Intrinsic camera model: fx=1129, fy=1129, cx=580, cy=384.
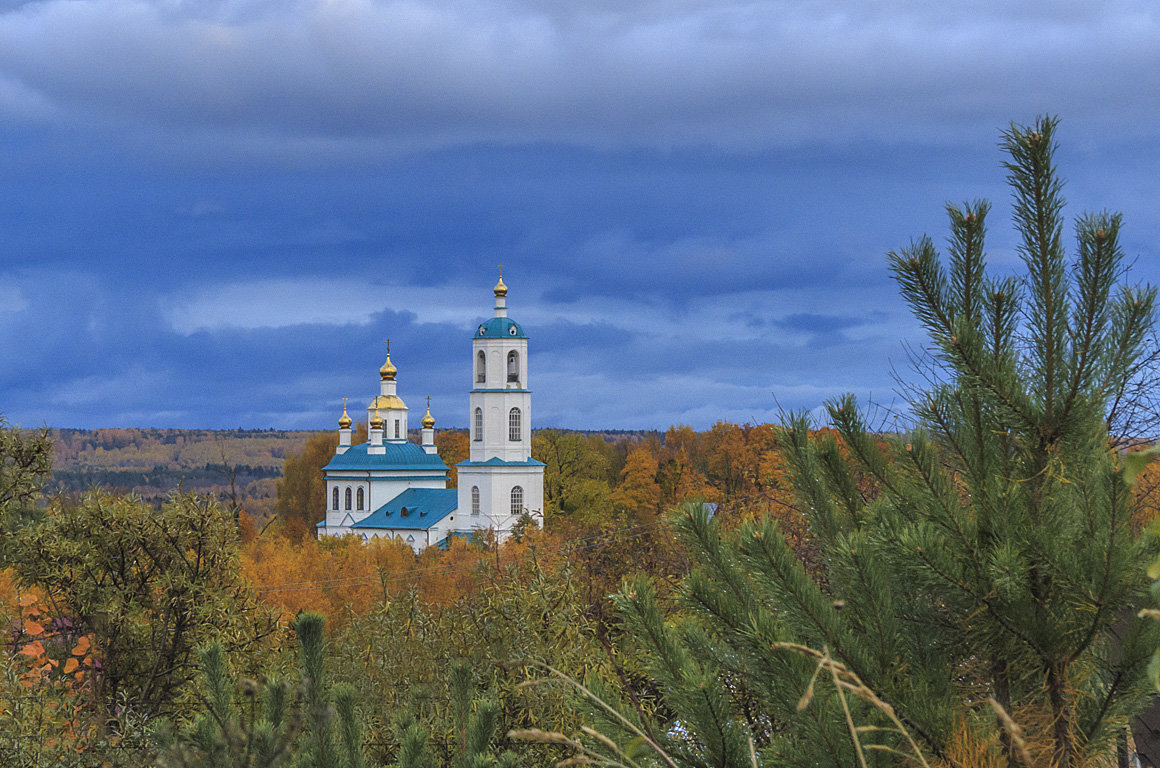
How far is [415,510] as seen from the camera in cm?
7144

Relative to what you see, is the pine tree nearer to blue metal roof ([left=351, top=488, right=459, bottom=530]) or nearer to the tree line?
the tree line

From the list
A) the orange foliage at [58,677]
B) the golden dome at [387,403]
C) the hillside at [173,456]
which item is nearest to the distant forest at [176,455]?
the hillside at [173,456]

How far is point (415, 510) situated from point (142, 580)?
61831 mm

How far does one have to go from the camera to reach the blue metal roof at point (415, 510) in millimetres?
69425

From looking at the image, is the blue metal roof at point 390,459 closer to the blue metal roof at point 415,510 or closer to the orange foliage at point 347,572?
the blue metal roof at point 415,510

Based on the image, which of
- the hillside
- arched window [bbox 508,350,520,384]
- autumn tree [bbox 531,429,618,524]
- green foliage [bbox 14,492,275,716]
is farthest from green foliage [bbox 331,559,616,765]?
the hillside

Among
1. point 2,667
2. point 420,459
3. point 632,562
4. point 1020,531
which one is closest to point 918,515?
point 1020,531

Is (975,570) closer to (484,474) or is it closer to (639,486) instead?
(484,474)

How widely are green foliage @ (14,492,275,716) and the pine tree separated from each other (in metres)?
7.03

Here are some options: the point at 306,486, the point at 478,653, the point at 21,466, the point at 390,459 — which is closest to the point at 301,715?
the point at 478,653

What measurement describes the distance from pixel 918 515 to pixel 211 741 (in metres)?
2.87

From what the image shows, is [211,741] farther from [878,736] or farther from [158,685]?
[158,685]

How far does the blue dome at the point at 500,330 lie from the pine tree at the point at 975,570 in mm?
63818

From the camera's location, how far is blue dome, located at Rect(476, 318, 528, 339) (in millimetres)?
67700
